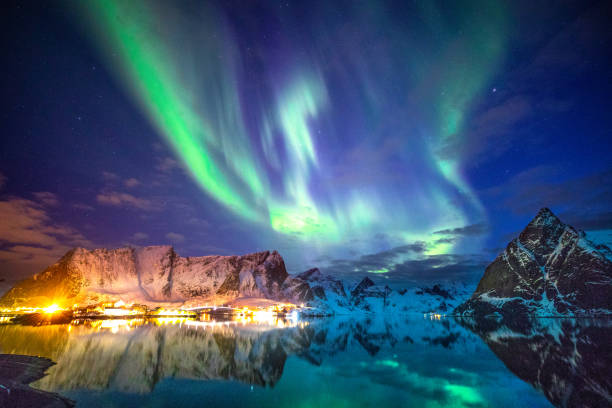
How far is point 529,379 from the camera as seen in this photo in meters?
31.7

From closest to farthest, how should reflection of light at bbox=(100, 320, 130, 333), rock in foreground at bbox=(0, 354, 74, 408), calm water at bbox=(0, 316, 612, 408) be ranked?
1. rock in foreground at bbox=(0, 354, 74, 408)
2. calm water at bbox=(0, 316, 612, 408)
3. reflection of light at bbox=(100, 320, 130, 333)

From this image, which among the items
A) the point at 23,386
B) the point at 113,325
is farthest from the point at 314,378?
the point at 113,325

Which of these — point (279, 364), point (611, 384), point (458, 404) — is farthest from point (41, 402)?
point (611, 384)

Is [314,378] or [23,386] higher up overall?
[23,386]

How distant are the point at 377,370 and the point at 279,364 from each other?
12.7 meters

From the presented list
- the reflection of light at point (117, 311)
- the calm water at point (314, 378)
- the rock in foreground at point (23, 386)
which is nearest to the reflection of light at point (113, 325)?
the calm water at point (314, 378)

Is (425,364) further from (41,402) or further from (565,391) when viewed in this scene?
(41,402)

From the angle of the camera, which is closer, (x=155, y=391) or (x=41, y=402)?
(x=41, y=402)

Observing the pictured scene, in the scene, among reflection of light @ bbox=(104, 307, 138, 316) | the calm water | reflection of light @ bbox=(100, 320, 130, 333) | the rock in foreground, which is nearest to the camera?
the rock in foreground

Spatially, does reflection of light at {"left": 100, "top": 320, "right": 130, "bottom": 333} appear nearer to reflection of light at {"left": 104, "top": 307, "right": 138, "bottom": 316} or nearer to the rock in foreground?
the rock in foreground

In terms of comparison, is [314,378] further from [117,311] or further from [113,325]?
[117,311]

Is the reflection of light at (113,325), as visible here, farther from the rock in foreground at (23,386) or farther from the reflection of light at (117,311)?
the reflection of light at (117,311)

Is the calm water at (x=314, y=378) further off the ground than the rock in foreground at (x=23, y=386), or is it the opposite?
the rock in foreground at (x=23, y=386)

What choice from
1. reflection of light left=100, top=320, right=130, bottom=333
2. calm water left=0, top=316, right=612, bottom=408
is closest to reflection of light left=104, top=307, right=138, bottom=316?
reflection of light left=100, top=320, right=130, bottom=333
